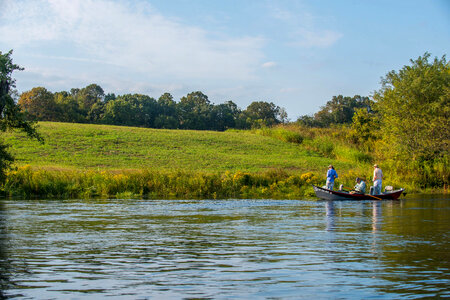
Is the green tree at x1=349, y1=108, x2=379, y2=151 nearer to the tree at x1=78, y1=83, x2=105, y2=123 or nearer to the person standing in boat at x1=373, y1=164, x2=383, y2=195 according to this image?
the person standing in boat at x1=373, y1=164, x2=383, y2=195

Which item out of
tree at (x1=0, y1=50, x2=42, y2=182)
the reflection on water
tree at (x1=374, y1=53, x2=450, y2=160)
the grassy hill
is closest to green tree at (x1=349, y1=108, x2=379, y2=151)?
the grassy hill

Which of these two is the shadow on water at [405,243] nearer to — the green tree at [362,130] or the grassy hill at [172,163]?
the grassy hill at [172,163]

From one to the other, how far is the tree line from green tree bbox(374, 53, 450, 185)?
4224 centimetres

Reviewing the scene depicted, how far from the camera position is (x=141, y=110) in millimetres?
110875

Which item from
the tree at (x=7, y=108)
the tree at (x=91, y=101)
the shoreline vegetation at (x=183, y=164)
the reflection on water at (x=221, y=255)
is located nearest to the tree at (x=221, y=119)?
the tree at (x=91, y=101)

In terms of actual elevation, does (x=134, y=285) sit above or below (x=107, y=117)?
below

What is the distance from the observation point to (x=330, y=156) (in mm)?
55156

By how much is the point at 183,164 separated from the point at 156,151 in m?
7.36

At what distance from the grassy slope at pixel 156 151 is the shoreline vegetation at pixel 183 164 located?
3.3 inches

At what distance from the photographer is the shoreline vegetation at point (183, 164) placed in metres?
31.3

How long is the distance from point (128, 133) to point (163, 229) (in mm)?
45339

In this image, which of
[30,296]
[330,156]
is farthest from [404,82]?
[30,296]

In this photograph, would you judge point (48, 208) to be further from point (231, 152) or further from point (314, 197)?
point (231, 152)

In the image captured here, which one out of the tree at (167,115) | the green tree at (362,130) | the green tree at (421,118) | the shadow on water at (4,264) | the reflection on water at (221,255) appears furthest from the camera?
the tree at (167,115)
